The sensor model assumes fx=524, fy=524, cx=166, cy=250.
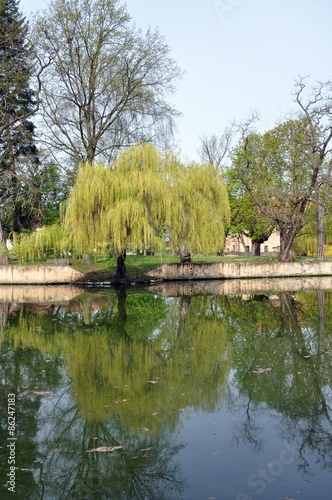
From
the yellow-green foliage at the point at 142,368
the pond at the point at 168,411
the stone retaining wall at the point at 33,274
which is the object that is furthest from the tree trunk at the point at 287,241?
the yellow-green foliage at the point at 142,368

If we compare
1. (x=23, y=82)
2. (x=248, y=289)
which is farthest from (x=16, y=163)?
(x=248, y=289)

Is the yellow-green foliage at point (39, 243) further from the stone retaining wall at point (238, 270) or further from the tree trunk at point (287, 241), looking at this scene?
the tree trunk at point (287, 241)

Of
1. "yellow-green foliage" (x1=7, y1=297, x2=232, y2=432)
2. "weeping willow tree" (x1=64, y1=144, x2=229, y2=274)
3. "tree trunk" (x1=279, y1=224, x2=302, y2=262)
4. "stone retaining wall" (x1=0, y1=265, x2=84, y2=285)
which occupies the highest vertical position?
"weeping willow tree" (x1=64, y1=144, x2=229, y2=274)

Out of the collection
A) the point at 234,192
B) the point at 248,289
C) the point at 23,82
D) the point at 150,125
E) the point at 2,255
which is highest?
the point at 23,82

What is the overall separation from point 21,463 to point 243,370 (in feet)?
13.8

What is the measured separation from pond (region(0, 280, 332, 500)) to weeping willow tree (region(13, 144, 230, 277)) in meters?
12.6

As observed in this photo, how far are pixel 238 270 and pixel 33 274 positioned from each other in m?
12.0

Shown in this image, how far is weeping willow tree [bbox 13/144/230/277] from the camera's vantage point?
25531 millimetres

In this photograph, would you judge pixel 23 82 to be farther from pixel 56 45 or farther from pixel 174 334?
pixel 174 334

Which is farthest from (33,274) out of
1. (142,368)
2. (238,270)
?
(142,368)

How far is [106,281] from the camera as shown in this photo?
28.3 metres

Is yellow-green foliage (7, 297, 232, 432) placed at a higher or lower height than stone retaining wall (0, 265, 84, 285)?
lower

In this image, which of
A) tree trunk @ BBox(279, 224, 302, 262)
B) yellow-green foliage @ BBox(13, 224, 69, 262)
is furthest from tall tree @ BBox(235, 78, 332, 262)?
yellow-green foliage @ BBox(13, 224, 69, 262)

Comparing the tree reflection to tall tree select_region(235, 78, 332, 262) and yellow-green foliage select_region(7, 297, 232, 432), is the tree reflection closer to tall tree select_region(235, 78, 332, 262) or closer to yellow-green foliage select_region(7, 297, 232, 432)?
yellow-green foliage select_region(7, 297, 232, 432)
